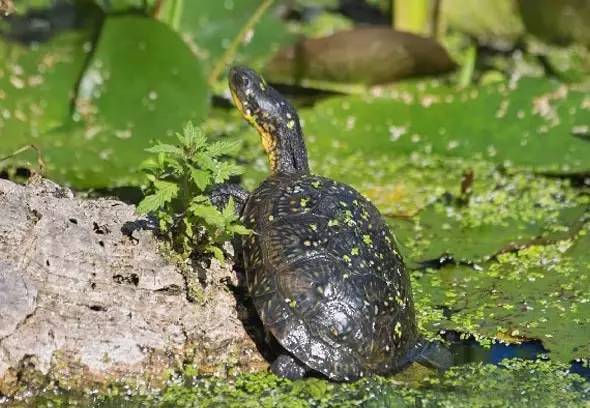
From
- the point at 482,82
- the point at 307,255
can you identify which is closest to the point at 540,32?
the point at 482,82

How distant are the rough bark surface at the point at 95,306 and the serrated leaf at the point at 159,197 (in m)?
0.21

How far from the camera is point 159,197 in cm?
371

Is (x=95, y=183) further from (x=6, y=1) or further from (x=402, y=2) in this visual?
(x=402, y=2)

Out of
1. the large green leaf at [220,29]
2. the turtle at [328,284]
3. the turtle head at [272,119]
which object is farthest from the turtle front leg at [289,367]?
the large green leaf at [220,29]

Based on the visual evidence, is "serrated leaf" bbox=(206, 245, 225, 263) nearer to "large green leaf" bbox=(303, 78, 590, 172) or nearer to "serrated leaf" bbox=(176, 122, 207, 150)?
"serrated leaf" bbox=(176, 122, 207, 150)

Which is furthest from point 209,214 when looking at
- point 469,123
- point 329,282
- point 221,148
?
point 469,123

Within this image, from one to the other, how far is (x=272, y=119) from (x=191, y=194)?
1.04 m

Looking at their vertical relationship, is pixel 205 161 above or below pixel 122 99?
above

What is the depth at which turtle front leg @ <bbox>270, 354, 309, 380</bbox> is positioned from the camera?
363cm

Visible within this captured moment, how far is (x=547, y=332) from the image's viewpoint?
4.12 metres

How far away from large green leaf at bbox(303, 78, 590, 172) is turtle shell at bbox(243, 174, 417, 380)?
6.43ft

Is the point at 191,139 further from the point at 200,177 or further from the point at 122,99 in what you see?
the point at 122,99

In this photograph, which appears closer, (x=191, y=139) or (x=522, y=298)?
(x=191, y=139)

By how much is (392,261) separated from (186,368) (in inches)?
32.0
